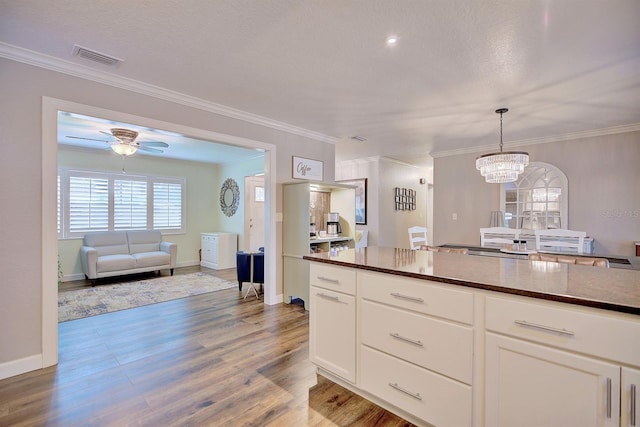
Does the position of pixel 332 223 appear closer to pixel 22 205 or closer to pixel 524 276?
pixel 524 276

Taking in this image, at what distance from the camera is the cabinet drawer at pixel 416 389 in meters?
1.51

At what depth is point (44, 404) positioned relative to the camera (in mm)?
1957

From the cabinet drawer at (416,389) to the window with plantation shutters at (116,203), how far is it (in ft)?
19.8

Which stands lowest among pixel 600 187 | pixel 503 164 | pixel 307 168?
pixel 600 187

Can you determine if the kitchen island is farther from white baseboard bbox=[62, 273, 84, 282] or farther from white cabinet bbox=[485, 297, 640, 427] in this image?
white baseboard bbox=[62, 273, 84, 282]

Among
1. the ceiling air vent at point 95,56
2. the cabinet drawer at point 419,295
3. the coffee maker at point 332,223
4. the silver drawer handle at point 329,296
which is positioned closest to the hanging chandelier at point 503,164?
the coffee maker at point 332,223

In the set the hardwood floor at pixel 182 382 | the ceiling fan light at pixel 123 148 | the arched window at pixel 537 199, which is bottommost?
the hardwood floor at pixel 182 382

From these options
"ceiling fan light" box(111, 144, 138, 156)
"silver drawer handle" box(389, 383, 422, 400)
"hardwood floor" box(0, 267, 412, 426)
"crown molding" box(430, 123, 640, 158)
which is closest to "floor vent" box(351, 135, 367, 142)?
"crown molding" box(430, 123, 640, 158)

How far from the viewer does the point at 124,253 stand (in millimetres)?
5746

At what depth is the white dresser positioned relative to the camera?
21.2ft

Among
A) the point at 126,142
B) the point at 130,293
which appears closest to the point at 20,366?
the point at 130,293

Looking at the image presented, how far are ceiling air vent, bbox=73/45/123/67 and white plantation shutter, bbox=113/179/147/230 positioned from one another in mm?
4269

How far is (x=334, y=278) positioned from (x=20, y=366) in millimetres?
2513

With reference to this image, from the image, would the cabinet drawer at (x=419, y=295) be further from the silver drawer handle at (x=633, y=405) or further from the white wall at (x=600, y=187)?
the white wall at (x=600, y=187)
